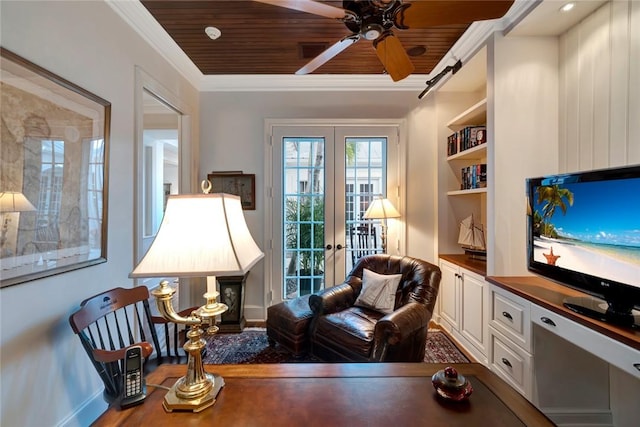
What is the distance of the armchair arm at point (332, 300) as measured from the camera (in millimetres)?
2412

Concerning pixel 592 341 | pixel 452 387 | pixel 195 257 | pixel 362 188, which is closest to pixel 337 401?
pixel 452 387

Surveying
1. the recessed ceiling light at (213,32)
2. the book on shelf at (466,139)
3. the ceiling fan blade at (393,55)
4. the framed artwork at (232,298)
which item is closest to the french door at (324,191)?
the framed artwork at (232,298)

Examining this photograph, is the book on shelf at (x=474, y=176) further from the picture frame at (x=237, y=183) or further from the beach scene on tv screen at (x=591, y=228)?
the picture frame at (x=237, y=183)

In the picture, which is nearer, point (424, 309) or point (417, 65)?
point (424, 309)

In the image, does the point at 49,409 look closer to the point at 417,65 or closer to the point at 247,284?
the point at 247,284

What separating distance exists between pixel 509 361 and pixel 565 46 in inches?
94.4

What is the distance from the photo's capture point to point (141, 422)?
0.82 meters

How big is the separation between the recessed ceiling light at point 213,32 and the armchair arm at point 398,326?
274cm

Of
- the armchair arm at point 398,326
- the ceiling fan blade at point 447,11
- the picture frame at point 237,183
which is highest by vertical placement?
the ceiling fan blade at point 447,11

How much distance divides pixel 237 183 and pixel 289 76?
1418mm

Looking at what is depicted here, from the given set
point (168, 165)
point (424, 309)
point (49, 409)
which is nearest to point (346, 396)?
point (424, 309)

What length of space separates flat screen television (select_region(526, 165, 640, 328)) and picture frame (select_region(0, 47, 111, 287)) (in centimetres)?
280

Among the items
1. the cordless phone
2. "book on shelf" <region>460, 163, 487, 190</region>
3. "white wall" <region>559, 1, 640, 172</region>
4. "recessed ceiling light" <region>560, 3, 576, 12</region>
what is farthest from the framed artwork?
"recessed ceiling light" <region>560, 3, 576, 12</region>

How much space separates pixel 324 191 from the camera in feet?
10.8
